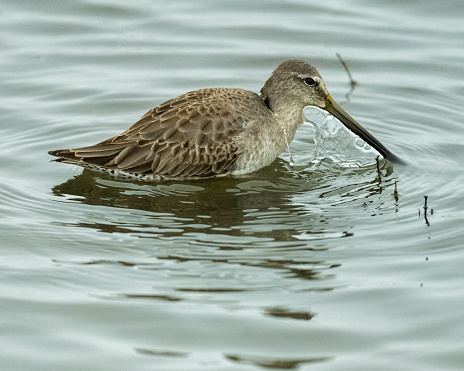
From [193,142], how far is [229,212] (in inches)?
36.0

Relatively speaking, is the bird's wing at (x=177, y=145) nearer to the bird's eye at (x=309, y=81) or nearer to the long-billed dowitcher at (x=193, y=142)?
the long-billed dowitcher at (x=193, y=142)

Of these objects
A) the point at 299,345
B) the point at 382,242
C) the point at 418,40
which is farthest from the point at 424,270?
the point at 418,40

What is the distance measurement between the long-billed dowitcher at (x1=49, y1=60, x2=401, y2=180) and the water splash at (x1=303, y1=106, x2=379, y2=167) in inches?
28.7

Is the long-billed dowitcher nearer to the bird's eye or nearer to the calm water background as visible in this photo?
the calm water background

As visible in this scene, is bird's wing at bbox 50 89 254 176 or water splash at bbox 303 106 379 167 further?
water splash at bbox 303 106 379 167

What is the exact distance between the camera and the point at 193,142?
25.3 feet

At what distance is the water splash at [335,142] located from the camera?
8.59m

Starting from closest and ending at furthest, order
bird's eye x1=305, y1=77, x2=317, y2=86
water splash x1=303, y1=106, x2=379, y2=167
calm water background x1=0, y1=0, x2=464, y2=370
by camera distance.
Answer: calm water background x1=0, y1=0, x2=464, y2=370 < bird's eye x1=305, y1=77, x2=317, y2=86 < water splash x1=303, y1=106, x2=379, y2=167

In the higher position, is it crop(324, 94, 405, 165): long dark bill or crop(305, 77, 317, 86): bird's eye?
crop(305, 77, 317, 86): bird's eye

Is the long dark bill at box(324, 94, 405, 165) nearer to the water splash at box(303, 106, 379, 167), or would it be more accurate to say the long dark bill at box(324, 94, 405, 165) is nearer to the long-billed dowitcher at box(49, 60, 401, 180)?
the water splash at box(303, 106, 379, 167)

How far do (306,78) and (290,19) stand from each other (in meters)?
3.77

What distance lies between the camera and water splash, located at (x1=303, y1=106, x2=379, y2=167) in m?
8.59

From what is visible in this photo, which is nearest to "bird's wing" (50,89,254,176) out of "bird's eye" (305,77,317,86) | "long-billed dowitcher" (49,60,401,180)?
"long-billed dowitcher" (49,60,401,180)

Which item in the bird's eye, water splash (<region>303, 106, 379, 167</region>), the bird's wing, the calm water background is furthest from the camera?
water splash (<region>303, 106, 379, 167</region>)
